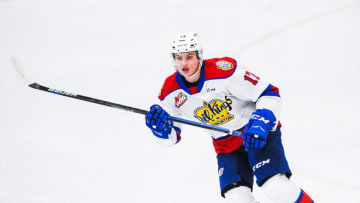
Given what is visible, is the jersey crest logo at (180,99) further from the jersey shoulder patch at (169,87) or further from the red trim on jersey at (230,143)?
the red trim on jersey at (230,143)

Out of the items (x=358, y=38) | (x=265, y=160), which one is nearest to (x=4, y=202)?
(x=265, y=160)

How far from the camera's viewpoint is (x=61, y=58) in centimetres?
574

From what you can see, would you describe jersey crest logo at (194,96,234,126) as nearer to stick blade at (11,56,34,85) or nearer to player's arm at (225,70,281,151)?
player's arm at (225,70,281,151)

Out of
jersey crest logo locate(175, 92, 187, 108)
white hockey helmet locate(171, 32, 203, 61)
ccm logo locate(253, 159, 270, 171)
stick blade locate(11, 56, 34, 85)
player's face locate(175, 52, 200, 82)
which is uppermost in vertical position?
stick blade locate(11, 56, 34, 85)

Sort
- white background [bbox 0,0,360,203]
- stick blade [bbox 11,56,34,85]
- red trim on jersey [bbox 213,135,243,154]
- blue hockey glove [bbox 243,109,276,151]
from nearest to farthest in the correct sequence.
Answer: blue hockey glove [bbox 243,109,276,151] < red trim on jersey [bbox 213,135,243,154] < stick blade [bbox 11,56,34,85] < white background [bbox 0,0,360,203]

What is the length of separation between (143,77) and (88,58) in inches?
36.4

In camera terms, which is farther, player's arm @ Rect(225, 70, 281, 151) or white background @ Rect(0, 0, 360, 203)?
white background @ Rect(0, 0, 360, 203)

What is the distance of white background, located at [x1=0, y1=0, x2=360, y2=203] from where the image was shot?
145 inches

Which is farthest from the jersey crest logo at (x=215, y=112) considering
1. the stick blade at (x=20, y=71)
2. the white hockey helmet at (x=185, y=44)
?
the stick blade at (x=20, y=71)

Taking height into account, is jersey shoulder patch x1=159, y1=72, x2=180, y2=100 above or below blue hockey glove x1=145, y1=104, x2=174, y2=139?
above

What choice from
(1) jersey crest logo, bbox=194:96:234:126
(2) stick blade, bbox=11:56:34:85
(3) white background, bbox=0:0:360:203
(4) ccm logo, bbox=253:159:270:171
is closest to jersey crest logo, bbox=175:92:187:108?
(1) jersey crest logo, bbox=194:96:234:126

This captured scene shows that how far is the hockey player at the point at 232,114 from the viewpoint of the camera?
2.51 m

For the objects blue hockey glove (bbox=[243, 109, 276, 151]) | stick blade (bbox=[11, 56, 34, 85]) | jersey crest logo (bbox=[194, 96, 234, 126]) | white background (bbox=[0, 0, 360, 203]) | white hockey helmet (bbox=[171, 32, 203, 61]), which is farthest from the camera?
white background (bbox=[0, 0, 360, 203])

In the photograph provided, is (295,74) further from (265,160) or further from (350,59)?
(265,160)
